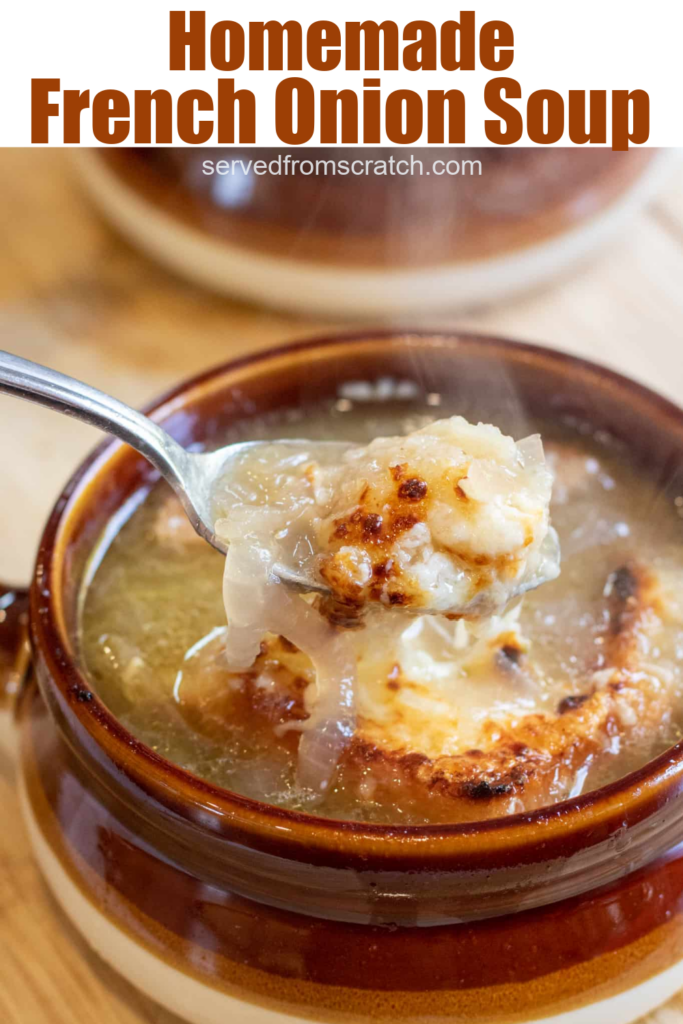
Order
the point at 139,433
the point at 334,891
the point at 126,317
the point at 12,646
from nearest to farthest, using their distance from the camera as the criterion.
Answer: the point at 334,891, the point at 139,433, the point at 12,646, the point at 126,317

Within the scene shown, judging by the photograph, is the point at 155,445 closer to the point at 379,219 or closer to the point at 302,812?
the point at 302,812

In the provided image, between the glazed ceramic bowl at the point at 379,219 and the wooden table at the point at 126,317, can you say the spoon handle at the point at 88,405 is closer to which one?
the wooden table at the point at 126,317

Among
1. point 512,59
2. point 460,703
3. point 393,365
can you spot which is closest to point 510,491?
point 460,703

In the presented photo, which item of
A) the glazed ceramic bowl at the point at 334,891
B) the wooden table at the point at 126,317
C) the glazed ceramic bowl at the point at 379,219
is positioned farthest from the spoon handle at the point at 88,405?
the glazed ceramic bowl at the point at 379,219

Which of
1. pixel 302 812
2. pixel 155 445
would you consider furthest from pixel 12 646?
pixel 302 812

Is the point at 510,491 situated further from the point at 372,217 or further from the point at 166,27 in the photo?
the point at 166,27

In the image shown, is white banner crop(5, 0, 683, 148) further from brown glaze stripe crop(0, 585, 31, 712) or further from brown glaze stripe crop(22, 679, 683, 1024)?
brown glaze stripe crop(22, 679, 683, 1024)
